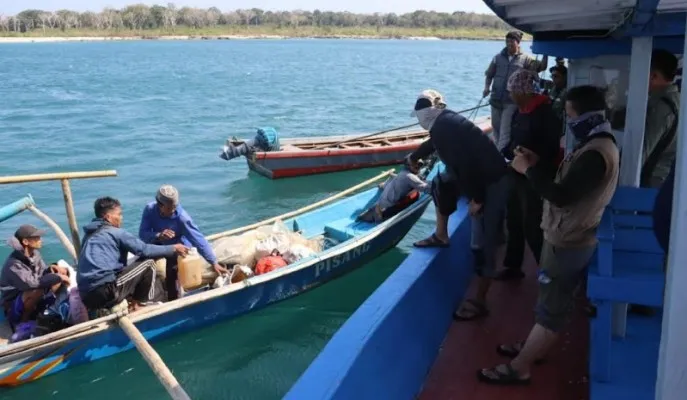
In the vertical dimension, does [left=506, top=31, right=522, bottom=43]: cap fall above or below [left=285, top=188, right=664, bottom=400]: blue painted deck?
above

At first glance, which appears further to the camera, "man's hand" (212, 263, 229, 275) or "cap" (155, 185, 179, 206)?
"man's hand" (212, 263, 229, 275)

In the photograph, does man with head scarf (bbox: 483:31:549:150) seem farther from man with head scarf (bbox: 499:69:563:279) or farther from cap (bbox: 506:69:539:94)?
cap (bbox: 506:69:539:94)

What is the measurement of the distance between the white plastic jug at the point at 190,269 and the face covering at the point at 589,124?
506 cm

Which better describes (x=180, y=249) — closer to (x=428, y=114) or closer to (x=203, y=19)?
(x=428, y=114)

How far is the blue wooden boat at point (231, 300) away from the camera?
647 centimetres

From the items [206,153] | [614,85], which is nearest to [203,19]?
[206,153]

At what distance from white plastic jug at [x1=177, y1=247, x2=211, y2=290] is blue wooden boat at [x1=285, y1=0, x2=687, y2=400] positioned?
3.45 metres

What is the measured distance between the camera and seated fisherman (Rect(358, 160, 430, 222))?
9.41 m

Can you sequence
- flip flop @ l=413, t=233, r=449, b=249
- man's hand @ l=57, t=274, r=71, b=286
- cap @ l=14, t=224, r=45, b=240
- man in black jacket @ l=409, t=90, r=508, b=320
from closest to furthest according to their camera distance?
man in black jacket @ l=409, t=90, r=508, b=320
flip flop @ l=413, t=233, r=449, b=249
cap @ l=14, t=224, r=45, b=240
man's hand @ l=57, t=274, r=71, b=286

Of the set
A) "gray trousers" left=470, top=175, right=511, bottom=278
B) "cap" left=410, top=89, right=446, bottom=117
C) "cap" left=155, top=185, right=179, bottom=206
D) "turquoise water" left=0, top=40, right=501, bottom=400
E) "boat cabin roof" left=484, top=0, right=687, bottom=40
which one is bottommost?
"turquoise water" left=0, top=40, right=501, bottom=400

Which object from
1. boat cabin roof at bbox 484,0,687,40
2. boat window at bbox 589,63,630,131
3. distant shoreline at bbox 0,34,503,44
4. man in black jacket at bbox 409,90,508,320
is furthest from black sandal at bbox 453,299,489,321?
distant shoreline at bbox 0,34,503,44

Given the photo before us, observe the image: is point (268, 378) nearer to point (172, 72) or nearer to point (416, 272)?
point (416, 272)

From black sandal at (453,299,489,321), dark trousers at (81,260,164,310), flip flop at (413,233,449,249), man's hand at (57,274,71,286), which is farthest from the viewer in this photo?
man's hand at (57,274,71,286)

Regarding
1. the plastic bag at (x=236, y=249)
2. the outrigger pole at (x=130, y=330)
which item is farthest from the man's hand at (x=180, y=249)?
the plastic bag at (x=236, y=249)
